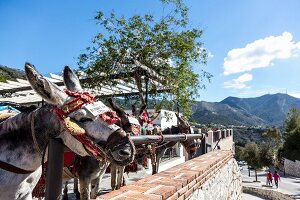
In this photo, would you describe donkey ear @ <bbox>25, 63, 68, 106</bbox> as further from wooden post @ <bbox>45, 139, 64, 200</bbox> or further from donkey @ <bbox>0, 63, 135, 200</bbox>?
wooden post @ <bbox>45, 139, 64, 200</bbox>

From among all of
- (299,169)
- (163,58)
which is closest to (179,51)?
(163,58)

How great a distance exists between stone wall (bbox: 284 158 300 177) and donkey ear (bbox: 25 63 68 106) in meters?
63.4

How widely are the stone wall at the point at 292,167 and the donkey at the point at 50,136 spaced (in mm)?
63229

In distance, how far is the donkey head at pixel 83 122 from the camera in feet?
8.33

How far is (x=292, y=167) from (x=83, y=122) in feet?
216

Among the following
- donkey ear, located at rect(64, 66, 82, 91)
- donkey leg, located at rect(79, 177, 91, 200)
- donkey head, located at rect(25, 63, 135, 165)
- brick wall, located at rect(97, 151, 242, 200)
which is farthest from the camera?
donkey leg, located at rect(79, 177, 91, 200)

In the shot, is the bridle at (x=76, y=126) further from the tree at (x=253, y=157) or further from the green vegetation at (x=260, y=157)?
the tree at (x=253, y=157)

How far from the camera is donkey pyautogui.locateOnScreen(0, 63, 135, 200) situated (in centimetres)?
260

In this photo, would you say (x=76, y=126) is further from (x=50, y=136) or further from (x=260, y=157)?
(x=260, y=157)

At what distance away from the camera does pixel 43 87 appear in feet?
8.15

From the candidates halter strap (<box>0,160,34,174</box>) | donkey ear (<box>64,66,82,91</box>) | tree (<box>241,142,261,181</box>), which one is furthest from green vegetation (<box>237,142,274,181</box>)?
halter strap (<box>0,160,34,174</box>)

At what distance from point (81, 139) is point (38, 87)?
21.1 inches

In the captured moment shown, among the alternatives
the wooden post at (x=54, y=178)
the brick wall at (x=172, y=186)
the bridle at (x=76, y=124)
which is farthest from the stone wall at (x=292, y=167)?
the wooden post at (x=54, y=178)

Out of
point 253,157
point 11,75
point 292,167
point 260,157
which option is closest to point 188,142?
point 11,75
